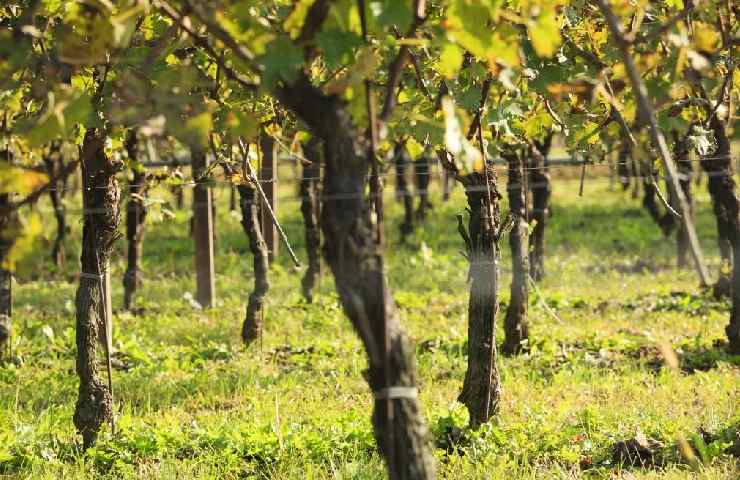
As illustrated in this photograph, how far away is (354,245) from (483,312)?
2.71 metres

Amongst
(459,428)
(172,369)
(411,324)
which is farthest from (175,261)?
(459,428)

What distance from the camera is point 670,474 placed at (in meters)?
4.53

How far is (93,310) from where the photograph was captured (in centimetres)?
511

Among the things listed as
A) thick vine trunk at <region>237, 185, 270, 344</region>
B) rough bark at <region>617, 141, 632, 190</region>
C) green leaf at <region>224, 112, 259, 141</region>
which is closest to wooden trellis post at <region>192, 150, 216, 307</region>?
thick vine trunk at <region>237, 185, 270, 344</region>

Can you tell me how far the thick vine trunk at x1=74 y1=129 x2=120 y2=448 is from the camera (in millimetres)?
5051

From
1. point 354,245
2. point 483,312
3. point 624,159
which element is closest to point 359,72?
point 354,245

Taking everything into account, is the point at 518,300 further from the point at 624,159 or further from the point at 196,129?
the point at 624,159

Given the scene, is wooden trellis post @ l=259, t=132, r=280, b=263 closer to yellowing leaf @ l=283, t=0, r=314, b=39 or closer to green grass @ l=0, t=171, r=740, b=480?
green grass @ l=0, t=171, r=740, b=480

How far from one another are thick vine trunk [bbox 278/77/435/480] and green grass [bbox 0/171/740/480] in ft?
2.60

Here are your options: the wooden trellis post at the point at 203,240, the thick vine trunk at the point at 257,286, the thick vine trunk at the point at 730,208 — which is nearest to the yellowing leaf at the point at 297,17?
the thick vine trunk at the point at 730,208

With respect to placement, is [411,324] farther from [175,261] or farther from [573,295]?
[175,261]

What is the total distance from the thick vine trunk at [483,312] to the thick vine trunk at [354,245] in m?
2.47

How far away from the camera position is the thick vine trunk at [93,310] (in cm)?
505

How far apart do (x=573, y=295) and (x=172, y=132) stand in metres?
8.79
